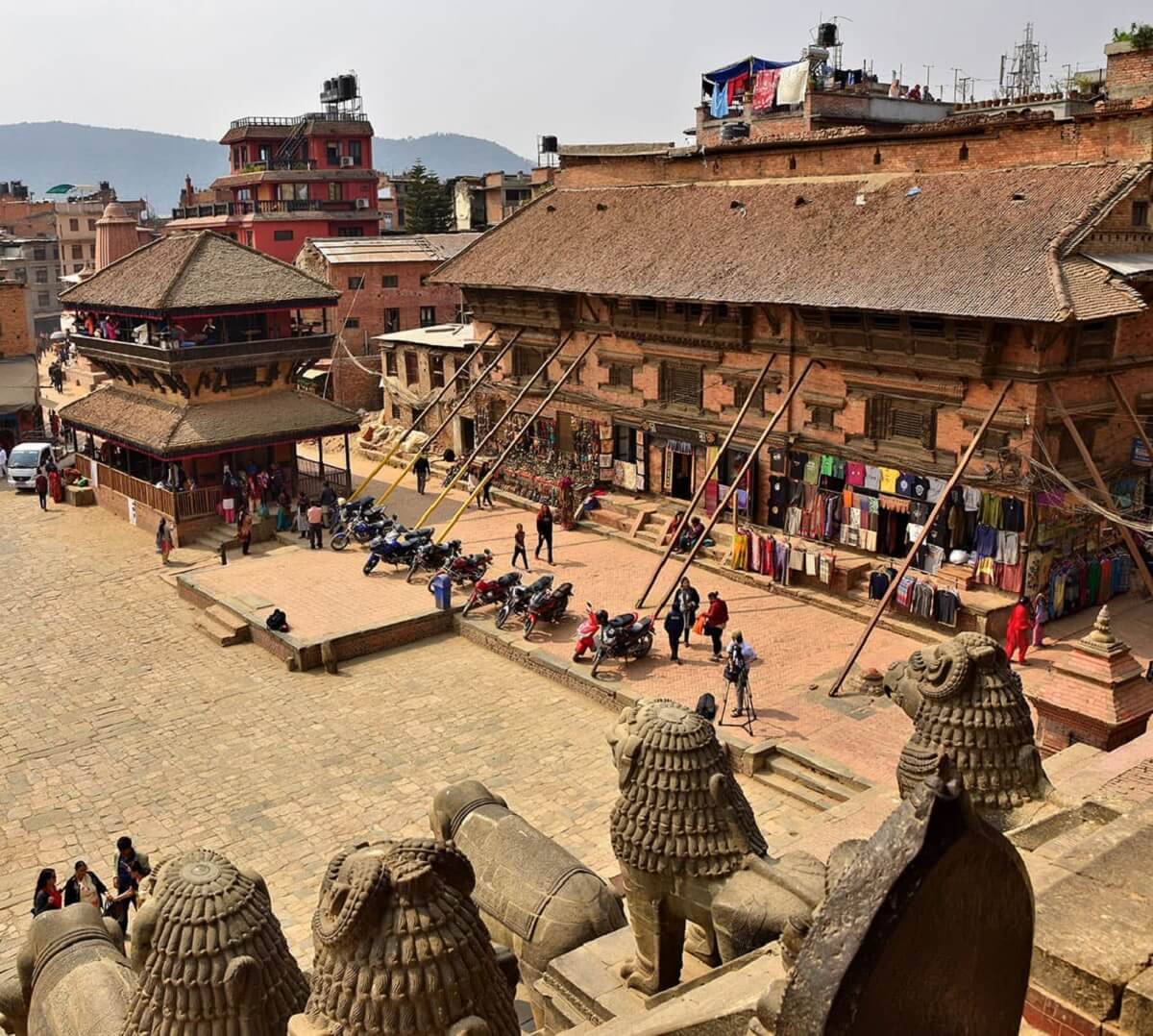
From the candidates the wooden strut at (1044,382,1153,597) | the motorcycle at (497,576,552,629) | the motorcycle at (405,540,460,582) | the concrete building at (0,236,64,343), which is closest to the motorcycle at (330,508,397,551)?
the motorcycle at (405,540,460,582)

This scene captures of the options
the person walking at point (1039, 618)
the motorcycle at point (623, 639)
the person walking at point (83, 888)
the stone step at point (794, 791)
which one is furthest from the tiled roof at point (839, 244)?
the person walking at point (83, 888)

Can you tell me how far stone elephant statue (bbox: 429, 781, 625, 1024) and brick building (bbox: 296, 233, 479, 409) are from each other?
40.3 metres

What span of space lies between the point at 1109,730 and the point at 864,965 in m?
10.6

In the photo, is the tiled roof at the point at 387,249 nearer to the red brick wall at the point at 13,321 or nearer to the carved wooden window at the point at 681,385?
the red brick wall at the point at 13,321

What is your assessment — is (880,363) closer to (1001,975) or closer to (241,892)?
(241,892)

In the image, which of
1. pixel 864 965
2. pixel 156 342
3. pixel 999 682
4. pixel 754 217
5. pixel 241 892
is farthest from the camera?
pixel 156 342

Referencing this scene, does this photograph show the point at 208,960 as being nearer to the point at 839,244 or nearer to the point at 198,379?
the point at 839,244

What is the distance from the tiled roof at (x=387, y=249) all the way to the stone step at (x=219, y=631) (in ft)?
94.1

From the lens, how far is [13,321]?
53.6m

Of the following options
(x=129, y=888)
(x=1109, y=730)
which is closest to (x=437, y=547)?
(x=129, y=888)

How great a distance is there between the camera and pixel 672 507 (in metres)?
32.3

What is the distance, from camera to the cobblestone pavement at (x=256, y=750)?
17188 millimetres

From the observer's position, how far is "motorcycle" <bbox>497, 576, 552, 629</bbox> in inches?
984

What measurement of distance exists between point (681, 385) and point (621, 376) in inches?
96.5
